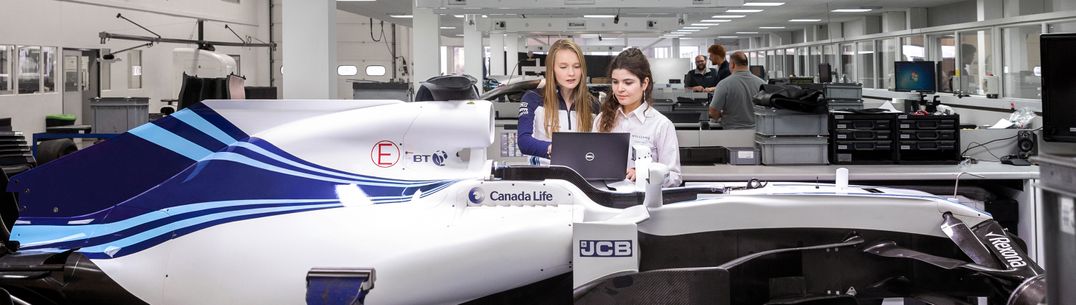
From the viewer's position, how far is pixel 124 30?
1769cm

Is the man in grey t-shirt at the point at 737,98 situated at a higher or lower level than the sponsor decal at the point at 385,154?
higher

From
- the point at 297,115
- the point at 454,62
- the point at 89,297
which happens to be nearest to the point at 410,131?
the point at 297,115

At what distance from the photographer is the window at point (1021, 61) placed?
13.3 metres

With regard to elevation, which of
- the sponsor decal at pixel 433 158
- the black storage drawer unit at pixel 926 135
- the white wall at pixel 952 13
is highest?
the white wall at pixel 952 13

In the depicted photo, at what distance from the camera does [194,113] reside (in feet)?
11.3

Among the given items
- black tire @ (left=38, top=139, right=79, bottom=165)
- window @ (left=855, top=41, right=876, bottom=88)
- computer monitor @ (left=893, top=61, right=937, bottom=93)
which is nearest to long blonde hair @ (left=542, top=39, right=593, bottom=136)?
black tire @ (left=38, top=139, right=79, bottom=165)

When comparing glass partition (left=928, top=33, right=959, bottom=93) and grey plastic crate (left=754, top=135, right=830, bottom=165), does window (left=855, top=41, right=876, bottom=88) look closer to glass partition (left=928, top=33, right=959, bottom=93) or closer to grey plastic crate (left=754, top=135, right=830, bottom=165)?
glass partition (left=928, top=33, right=959, bottom=93)

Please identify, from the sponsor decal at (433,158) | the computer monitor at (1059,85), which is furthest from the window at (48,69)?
the computer monitor at (1059,85)

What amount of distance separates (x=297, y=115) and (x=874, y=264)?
209 centimetres

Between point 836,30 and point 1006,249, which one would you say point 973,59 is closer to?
point 836,30

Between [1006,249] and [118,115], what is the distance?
34.8 feet

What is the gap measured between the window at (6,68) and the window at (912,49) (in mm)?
15782

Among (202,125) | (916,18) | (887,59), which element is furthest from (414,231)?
(887,59)

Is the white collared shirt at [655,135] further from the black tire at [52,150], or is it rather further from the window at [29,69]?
the window at [29,69]
